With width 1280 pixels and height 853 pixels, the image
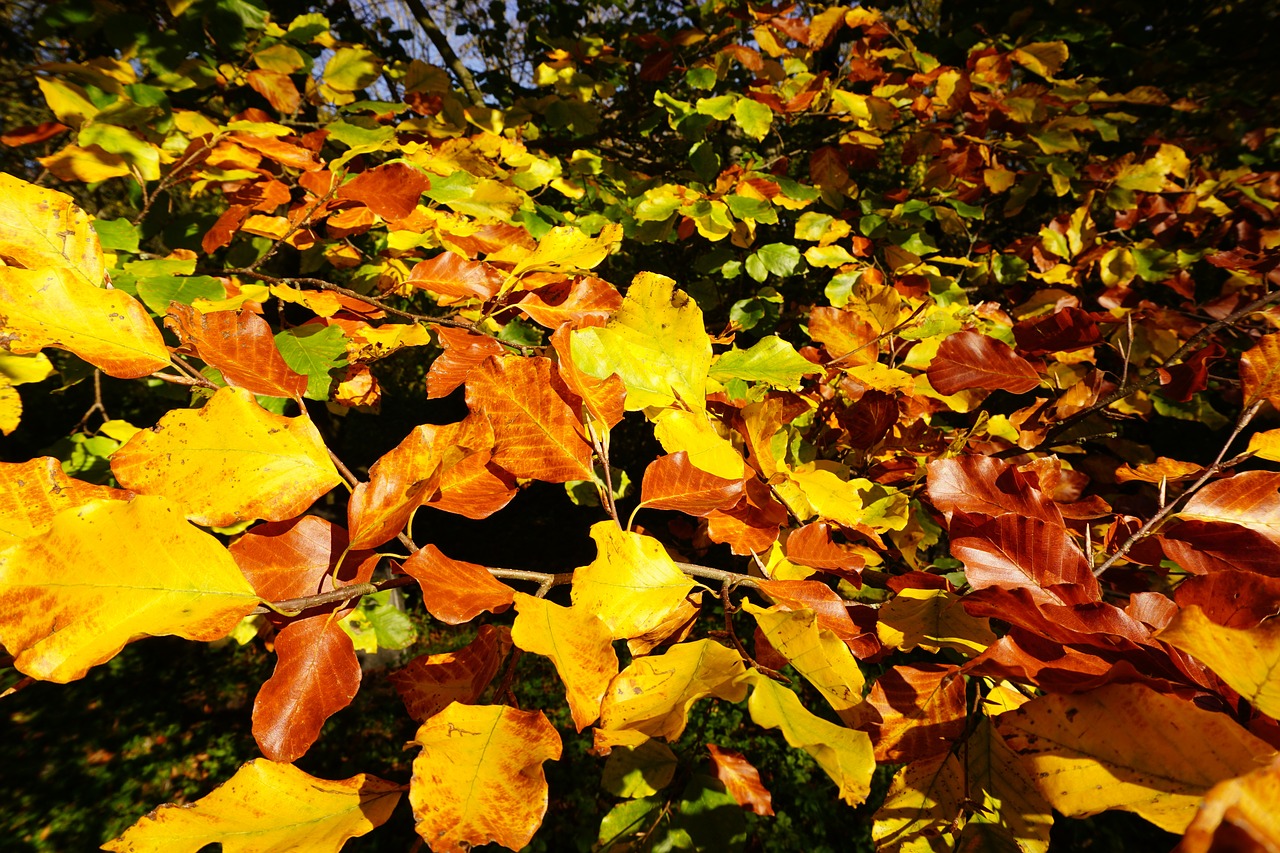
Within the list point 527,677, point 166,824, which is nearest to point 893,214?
point 166,824

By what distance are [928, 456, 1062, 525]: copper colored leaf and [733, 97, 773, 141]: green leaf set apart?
109 cm

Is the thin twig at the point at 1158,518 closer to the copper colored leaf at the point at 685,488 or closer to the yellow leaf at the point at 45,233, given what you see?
the copper colored leaf at the point at 685,488

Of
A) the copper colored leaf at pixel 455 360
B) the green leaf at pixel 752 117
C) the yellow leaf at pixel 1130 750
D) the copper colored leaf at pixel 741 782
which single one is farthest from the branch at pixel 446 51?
the yellow leaf at pixel 1130 750

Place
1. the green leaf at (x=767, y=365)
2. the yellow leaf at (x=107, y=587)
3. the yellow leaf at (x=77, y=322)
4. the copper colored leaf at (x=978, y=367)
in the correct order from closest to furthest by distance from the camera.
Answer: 1. the yellow leaf at (x=107, y=587)
2. the yellow leaf at (x=77, y=322)
3. the green leaf at (x=767, y=365)
4. the copper colored leaf at (x=978, y=367)

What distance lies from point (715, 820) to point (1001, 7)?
9.50 ft

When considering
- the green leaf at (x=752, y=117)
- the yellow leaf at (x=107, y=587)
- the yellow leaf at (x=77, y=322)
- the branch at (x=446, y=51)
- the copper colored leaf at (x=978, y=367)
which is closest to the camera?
the yellow leaf at (x=107, y=587)

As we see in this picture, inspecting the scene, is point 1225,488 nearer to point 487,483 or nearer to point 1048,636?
point 1048,636

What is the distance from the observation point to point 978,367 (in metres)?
0.84

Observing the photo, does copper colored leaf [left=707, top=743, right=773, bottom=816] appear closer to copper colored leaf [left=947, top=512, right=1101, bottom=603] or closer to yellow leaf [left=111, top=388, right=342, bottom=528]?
copper colored leaf [left=947, top=512, right=1101, bottom=603]

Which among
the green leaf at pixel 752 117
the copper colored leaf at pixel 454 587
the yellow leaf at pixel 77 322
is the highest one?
the green leaf at pixel 752 117

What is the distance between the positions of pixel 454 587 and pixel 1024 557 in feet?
1.71

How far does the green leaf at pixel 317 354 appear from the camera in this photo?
0.81 meters

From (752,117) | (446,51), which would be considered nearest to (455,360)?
(752,117)

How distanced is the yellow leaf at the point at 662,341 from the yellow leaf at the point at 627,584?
18 centimetres
